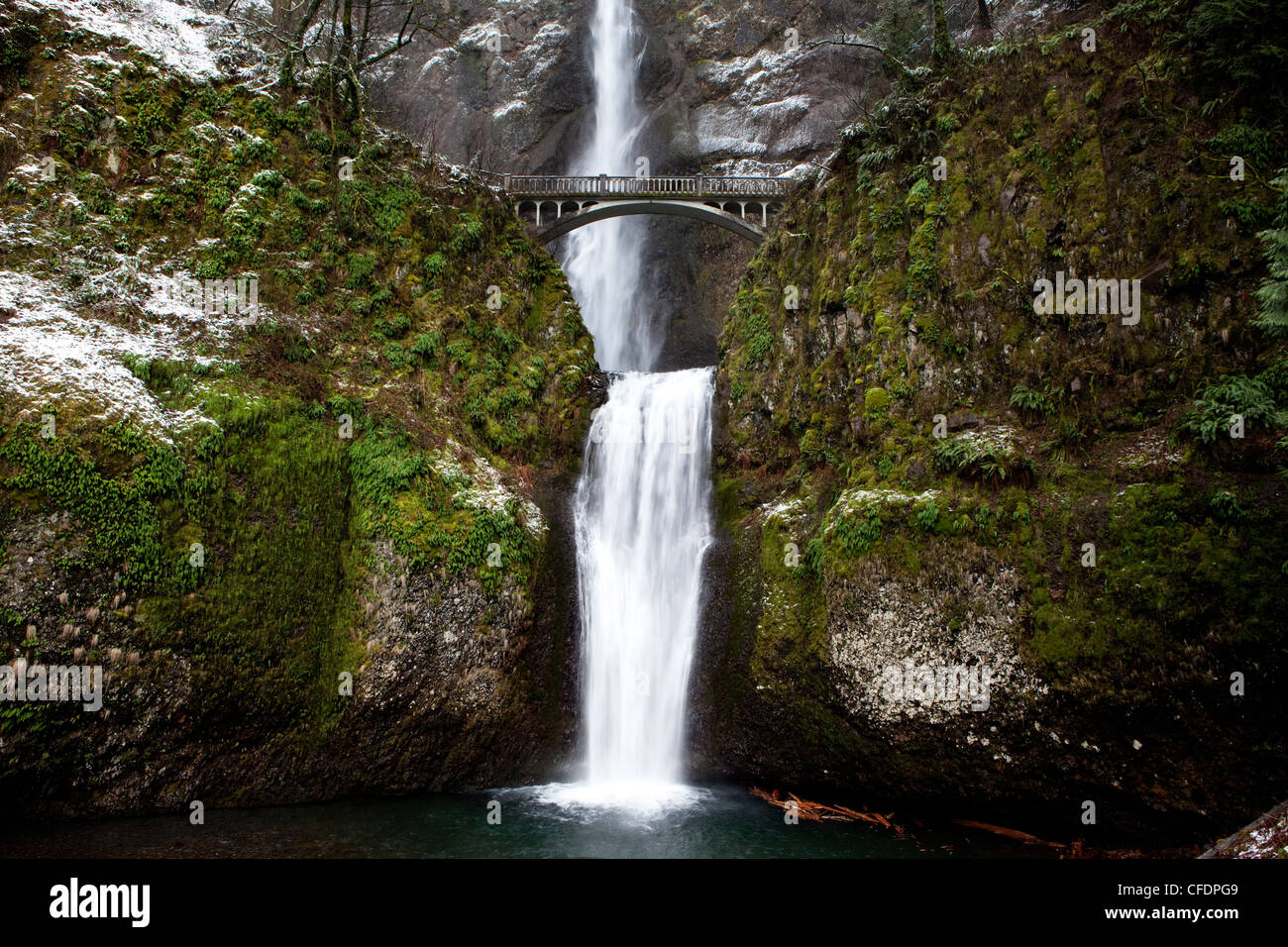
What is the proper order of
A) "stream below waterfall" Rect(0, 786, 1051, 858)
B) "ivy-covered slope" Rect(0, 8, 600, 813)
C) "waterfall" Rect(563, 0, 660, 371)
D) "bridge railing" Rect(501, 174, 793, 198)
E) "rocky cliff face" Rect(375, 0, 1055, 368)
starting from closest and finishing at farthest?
1. "stream below waterfall" Rect(0, 786, 1051, 858)
2. "ivy-covered slope" Rect(0, 8, 600, 813)
3. "bridge railing" Rect(501, 174, 793, 198)
4. "waterfall" Rect(563, 0, 660, 371)
5. "rocky cliff face" Rect(375, 0, 1055, 368)

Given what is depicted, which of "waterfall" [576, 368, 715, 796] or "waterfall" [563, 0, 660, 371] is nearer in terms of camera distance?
"waterfall" [576, 368, 715, 796]

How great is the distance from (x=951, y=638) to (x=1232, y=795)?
383 cm

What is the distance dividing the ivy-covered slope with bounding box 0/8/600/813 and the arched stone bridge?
10609 mm

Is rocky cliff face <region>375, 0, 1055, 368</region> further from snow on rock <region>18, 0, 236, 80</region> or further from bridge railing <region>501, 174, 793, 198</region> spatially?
snow on rock <region>18, 0, 236, 80</region>

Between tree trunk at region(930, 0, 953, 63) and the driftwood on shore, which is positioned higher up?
tree trunk at region(930, 0, 953, 63)

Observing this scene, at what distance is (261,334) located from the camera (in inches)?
548

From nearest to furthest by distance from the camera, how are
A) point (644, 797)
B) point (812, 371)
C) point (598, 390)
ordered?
1. point (644, 797)
2. point (812, 371)
3. point (598, 390)

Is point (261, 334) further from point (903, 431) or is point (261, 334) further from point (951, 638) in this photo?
point (951, 638)

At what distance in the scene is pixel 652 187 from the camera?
27734mm

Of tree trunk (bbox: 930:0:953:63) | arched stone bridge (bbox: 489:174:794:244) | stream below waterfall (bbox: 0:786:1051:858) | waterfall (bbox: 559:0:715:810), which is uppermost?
arched stone bridge (bbox: 489:174:794:244)

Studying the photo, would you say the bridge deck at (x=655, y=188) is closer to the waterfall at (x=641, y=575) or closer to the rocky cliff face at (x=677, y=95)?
the rocky cliff face at (x=677, y=95)

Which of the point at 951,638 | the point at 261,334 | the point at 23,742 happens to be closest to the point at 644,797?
the point at 951,638

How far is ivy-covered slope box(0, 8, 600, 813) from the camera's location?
10453 millimetres

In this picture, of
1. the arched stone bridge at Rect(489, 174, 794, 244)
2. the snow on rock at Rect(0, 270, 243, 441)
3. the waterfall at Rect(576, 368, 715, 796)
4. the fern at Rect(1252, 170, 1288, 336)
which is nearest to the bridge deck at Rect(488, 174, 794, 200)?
the arched stone bridge at Rect(489, 174, 794, 244)
